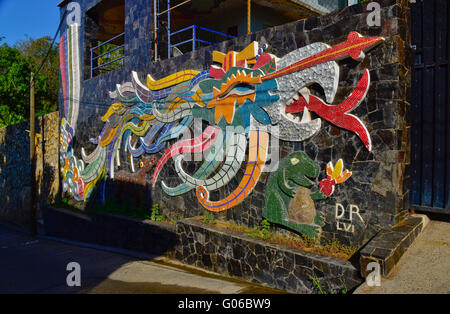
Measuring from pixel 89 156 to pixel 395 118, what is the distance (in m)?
10.3

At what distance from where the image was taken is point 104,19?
14.7 metres

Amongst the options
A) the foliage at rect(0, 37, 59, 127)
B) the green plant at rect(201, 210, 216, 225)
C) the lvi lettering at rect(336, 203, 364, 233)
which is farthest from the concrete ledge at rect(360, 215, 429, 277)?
the foliage at rect(0, 37, 59, 127)

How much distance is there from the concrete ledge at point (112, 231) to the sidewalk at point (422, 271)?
4.93 metres

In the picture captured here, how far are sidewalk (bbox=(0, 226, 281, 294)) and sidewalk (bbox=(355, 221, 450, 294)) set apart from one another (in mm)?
2041

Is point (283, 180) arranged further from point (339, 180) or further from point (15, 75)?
point (15, 75)

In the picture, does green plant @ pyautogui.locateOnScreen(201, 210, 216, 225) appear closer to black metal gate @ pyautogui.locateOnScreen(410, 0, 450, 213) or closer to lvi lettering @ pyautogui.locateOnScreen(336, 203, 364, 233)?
lvi lettering @ pyautogui.locateOnScreen(336, 203, 364, 233)

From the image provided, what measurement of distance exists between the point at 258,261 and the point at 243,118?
2.88 metres

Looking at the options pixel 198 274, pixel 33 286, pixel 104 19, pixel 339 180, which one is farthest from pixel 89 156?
pixel 339 180

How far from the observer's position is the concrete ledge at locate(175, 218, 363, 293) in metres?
5.64

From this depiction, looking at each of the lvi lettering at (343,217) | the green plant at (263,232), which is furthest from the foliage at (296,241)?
the lvi lettering at (343,217)

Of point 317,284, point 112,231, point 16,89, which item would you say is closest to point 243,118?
point 317,284

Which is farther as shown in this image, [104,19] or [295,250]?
[104,19]

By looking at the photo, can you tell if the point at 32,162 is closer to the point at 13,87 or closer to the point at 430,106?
the point at 13,87

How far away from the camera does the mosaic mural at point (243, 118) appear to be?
6504mm
